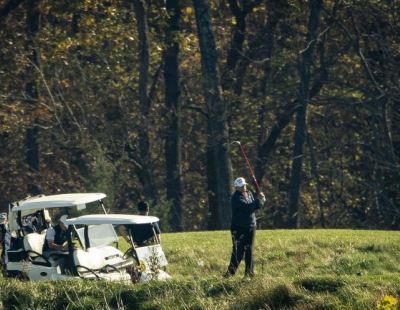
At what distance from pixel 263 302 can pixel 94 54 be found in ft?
85.7

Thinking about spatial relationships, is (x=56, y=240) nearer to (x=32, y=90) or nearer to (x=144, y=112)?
(x=144, y=112)

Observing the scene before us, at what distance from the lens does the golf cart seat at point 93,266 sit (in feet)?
62.7

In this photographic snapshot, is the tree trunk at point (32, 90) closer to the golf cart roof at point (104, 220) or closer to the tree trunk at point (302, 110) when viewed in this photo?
the tree trunk at point (302, 110)

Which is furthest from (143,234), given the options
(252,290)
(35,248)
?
(252,290)

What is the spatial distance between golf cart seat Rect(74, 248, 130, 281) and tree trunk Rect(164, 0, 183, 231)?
740 inches

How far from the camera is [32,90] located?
40781mm

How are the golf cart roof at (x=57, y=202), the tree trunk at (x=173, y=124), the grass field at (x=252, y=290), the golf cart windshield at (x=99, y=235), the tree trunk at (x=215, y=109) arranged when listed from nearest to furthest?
the grass field at (x=252, y=290)
the golf cart roof at (x=57, y=202)
the golf cart windshield at (x=99, y=235)
the tree trunk at (x=215, y=109)
the tree trunk at (x=173, y=124)

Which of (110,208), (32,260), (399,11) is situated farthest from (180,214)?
(32,260)

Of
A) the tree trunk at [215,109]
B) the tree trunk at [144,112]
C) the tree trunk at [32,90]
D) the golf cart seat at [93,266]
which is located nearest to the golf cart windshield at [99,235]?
the golf cart seat at [93,266]

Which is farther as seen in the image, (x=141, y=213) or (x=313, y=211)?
(x=313, y=211)

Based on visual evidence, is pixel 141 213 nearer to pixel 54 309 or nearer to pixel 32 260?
pixel 32 260

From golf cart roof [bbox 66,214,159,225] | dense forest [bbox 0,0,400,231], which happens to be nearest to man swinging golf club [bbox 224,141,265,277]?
golf cart roof [bbox 66,214,159,225]

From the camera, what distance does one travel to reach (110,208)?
106 ft

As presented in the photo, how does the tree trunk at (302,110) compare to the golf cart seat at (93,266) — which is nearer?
the golf cart seat at (93,266)
